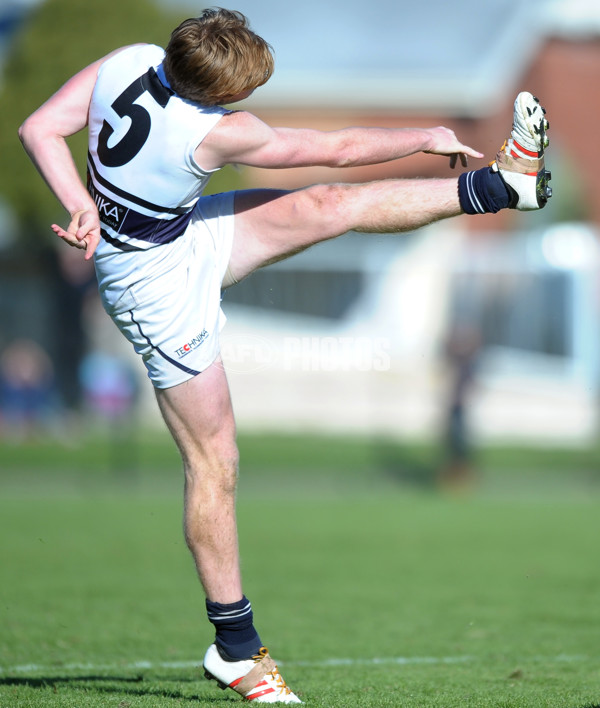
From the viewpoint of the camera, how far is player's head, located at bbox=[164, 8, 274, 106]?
11.9ft

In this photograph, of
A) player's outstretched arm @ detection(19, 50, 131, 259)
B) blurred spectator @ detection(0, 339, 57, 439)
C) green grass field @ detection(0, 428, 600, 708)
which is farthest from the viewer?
blurred spectator @ detection(0, 339, 57, 439)

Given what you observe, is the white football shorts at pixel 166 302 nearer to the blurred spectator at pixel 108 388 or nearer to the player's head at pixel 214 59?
the player's head at pixel 214 59

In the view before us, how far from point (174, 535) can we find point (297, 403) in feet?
24.6

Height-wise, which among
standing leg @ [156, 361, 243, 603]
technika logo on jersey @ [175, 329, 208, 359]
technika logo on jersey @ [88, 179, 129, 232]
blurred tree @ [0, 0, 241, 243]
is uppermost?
blurred tree @ [0, 0, 241, 243]

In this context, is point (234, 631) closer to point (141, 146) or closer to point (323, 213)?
point (323, 213)

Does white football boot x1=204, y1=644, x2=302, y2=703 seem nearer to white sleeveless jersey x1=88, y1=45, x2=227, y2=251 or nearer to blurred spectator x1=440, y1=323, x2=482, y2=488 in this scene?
white sleeveless jersey x1=88, y1=45, x2=227, y2=251

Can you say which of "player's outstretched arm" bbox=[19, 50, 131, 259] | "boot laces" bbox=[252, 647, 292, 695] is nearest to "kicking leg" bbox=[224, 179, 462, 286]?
"player's outstretched arm" bbox=[19, 50, 131, 259]

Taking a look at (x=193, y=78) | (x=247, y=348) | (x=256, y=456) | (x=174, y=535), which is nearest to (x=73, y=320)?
(x=256, y=456)

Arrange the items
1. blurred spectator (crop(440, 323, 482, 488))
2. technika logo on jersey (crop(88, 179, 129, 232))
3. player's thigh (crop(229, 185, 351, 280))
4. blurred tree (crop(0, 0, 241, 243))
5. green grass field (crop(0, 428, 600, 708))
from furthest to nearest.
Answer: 1. blurred tree (crop(0, 0, 241, 243))
2. blurred spectator (crop(440, 323, 482, 488))
3. green grass field (crop(0, 428, 600, 708))
4. player's thigh (crop(229, 185, 351, 280))
5. technika logo on jersey (crop(88, 179, 129, 232))

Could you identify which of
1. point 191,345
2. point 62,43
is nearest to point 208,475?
point 191,345

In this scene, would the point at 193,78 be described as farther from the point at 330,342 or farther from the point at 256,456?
the point at 256,456

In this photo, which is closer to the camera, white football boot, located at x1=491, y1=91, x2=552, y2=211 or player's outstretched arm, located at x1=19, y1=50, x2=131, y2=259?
player's outstretched arm, located at x1=19, y1=50, x2=131, y2=259

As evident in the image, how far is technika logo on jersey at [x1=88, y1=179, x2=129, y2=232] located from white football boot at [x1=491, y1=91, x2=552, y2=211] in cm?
139

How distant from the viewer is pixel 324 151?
12.6 ft
